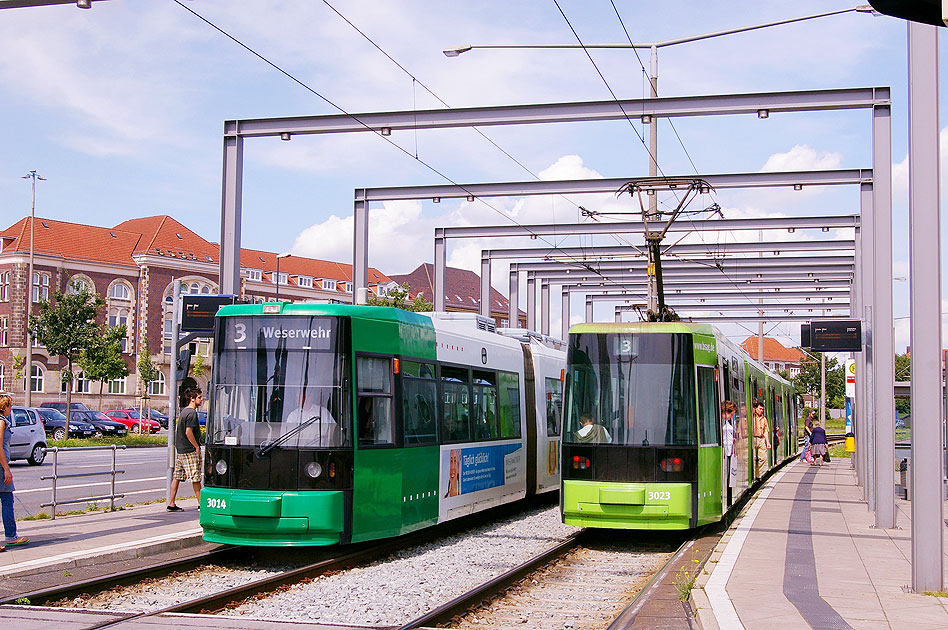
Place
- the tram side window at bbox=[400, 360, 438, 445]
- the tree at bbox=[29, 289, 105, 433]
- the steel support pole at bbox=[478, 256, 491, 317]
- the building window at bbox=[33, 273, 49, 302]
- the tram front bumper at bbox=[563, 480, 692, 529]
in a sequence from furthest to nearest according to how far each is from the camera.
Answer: the building window at bbox=[33, 273, 49, 302], the tree at bbox=[29, 289, 105, 433], the steel support pole at bbox=[478, 256, 491, 317], the tram front bumper at bbox=[563, 480, 692, 529], the tram side window at bbox=[400, 360, 438, 445]

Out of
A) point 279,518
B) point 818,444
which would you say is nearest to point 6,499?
point 279,518

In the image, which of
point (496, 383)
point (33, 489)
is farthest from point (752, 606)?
point (33, 489)

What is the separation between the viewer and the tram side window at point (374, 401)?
11.9 meters

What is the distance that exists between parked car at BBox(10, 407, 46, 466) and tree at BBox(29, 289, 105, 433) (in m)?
13.1

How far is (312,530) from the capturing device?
36.9 ft

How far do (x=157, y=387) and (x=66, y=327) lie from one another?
41403mm

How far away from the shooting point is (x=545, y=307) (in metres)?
38.6

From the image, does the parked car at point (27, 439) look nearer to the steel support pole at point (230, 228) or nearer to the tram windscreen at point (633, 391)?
the steel support pole at point (230, 228)

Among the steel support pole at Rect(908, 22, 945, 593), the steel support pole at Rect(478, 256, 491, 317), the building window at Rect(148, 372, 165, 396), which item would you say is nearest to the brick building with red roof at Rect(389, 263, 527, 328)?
the building window at Rect(148, 372, 165, 396)

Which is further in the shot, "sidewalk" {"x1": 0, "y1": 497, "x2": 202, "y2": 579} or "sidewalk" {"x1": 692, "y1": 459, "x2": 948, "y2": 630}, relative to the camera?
"sidewalk" {"x1": 0, "y1": 497, "x2": 202, "y2": 579}

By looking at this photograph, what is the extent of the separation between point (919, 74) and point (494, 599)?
6.14 meters

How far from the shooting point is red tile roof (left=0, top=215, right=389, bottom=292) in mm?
77244

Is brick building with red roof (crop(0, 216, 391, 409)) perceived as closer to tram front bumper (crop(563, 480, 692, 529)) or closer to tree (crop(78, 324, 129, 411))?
tree (crop(78, 324, 129, 411))

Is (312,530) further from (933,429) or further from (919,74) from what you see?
(919,74)
